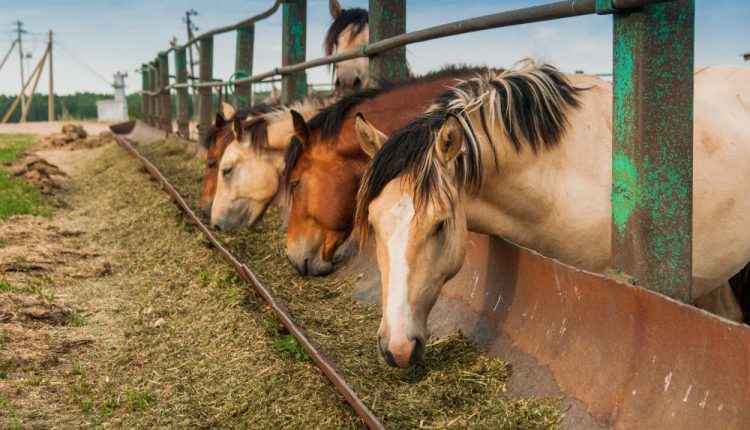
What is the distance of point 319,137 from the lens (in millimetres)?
4941

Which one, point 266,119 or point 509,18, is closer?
point 509,18

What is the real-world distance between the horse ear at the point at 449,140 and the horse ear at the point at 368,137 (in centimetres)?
47

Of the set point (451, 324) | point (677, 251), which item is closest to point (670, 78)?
point (677, 251)

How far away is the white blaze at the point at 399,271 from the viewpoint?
2799mm

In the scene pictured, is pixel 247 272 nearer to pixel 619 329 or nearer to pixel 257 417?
pixel 257 417

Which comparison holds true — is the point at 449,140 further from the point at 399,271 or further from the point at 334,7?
the point at 334,7

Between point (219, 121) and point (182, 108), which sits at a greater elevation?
point (182, 108)

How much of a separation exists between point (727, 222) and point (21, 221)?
6.56 metres

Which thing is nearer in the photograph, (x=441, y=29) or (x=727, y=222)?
(x=727, y=222)

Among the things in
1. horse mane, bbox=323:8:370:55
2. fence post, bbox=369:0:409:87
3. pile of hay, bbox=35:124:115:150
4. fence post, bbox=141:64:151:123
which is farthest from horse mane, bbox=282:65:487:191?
fence post, bbox=141:64:151:123

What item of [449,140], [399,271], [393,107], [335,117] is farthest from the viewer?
[335,117]

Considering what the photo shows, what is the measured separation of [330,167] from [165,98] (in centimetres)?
1333

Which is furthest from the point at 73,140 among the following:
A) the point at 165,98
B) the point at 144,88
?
the point at 144,88

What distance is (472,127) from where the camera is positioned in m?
3.21
